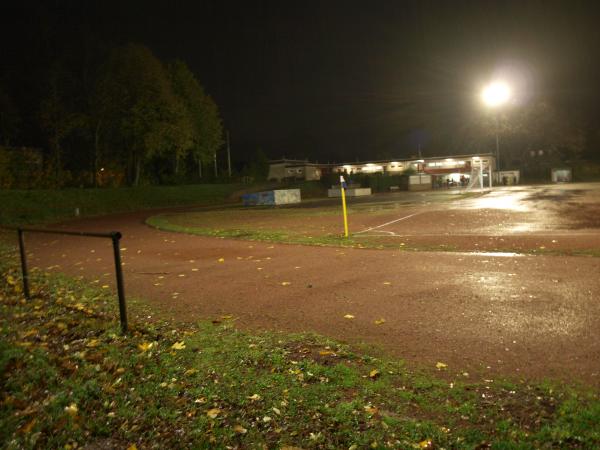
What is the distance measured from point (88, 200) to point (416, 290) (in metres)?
35.2

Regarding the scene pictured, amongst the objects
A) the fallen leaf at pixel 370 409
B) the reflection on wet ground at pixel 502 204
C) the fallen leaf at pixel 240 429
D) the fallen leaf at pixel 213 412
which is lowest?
the fallen leaf at pixel 240 429

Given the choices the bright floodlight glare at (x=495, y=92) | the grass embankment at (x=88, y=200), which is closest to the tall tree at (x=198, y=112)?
the grass embankment at (x=88, y=200)

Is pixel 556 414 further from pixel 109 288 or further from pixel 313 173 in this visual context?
pixel 313 173

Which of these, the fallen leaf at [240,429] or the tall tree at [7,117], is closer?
the fallen leaf at [240,429]

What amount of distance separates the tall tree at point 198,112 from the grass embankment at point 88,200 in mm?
5577

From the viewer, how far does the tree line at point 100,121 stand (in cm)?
3750

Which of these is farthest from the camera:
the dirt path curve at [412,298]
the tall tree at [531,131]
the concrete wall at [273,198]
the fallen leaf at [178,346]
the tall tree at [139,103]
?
the tall tree at [531,131]

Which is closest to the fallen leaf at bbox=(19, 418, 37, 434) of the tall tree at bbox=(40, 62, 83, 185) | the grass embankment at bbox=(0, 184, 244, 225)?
the grass embankment at bbox=(0, 184, 244, 225)

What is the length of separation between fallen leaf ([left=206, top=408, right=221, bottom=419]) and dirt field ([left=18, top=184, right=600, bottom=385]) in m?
1.92

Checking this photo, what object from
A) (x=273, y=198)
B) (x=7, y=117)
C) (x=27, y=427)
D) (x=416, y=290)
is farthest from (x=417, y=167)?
(x=27, y=427)

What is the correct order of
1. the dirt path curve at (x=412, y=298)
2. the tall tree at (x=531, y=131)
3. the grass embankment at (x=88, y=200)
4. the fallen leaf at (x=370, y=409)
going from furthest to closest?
the tall tree at (x=531, y=131), the grass embankment at (x=88, y=200), the dirt path curve at (x=412, y=298), the fallen leaf at (x=370, y=409)

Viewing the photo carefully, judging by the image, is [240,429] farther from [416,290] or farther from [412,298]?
[416,290]

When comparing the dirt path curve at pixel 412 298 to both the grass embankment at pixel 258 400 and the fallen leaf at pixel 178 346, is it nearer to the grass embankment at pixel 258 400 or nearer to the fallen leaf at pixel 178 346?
the grass embankment at pixel 258 400

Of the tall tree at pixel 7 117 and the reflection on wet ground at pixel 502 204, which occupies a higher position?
the tall tree at pixel 7 117
